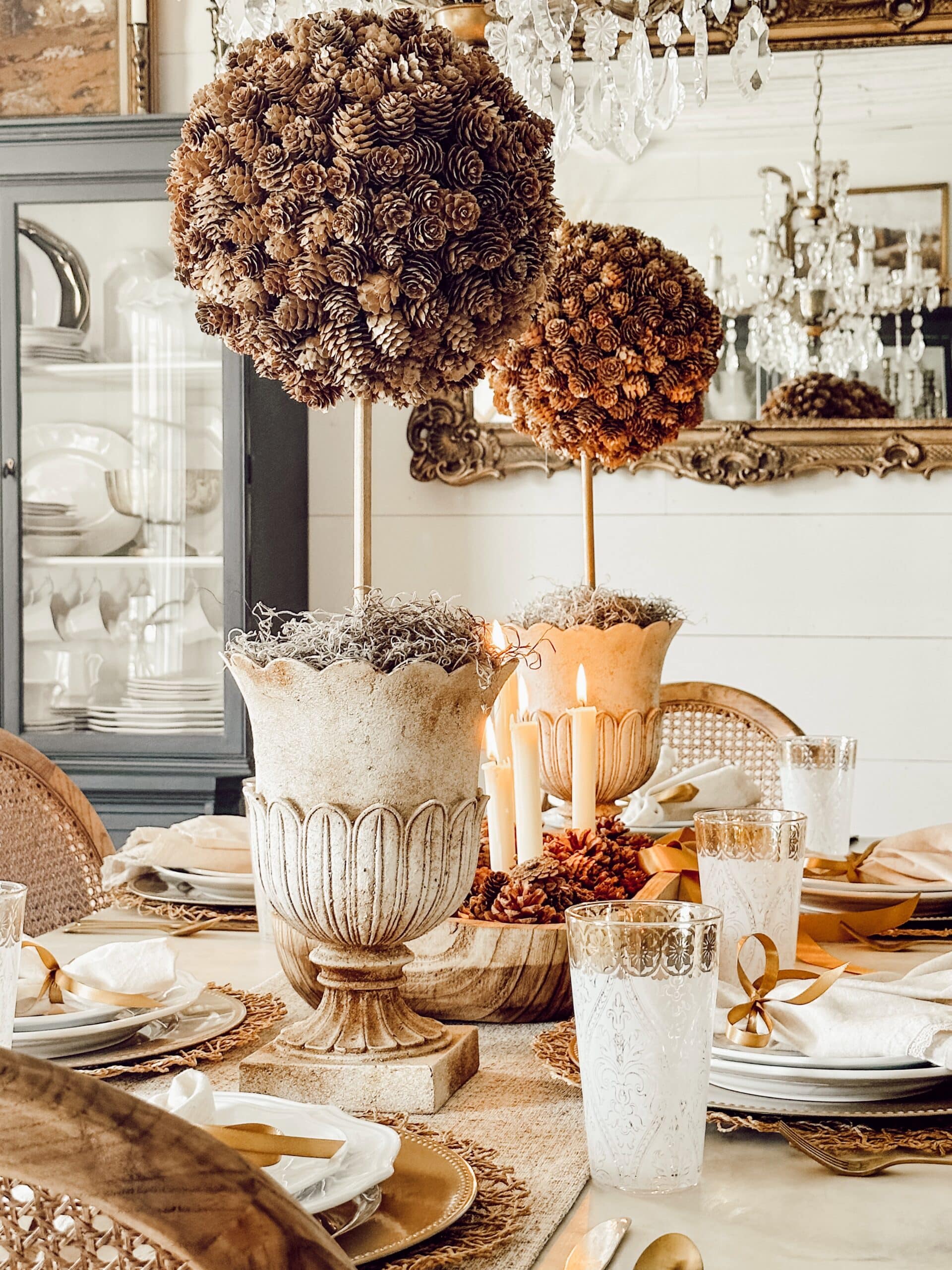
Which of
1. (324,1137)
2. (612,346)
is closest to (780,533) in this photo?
(612,346)

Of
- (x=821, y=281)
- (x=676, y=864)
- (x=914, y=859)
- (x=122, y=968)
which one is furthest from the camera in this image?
(x=821, y=281)

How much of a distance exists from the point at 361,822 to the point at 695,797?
882 mm

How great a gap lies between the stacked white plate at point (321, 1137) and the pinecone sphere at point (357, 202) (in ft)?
1.40

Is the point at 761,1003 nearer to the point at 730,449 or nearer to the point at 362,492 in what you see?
the point at 362,492

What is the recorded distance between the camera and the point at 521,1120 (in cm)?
79

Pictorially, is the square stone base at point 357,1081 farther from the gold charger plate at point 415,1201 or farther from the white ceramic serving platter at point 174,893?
the white ceramic serving platter at point 174,893

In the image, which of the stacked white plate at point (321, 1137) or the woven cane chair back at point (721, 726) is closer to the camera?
the stacked white plate at point (321, 1137)

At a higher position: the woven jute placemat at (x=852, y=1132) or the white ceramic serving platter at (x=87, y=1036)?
the white ceramic serving platter at (x=87, y=1036)

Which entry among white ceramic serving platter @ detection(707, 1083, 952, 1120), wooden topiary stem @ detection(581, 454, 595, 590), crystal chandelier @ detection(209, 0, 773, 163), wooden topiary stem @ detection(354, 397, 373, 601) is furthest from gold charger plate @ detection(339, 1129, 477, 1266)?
crystal chandelier @ detection(209, 0, 773, 163)

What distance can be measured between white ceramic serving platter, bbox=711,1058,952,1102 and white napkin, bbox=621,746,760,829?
2.43 ft

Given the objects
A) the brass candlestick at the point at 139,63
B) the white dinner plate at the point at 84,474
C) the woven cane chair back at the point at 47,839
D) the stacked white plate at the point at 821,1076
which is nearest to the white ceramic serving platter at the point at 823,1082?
the stacked white plate at the point at 821,1076

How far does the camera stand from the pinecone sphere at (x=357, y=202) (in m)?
0.82

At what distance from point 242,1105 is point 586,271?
45.2 inches

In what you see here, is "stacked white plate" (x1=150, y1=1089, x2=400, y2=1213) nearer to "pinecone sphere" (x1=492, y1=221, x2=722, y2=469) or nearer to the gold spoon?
the gold spoon
